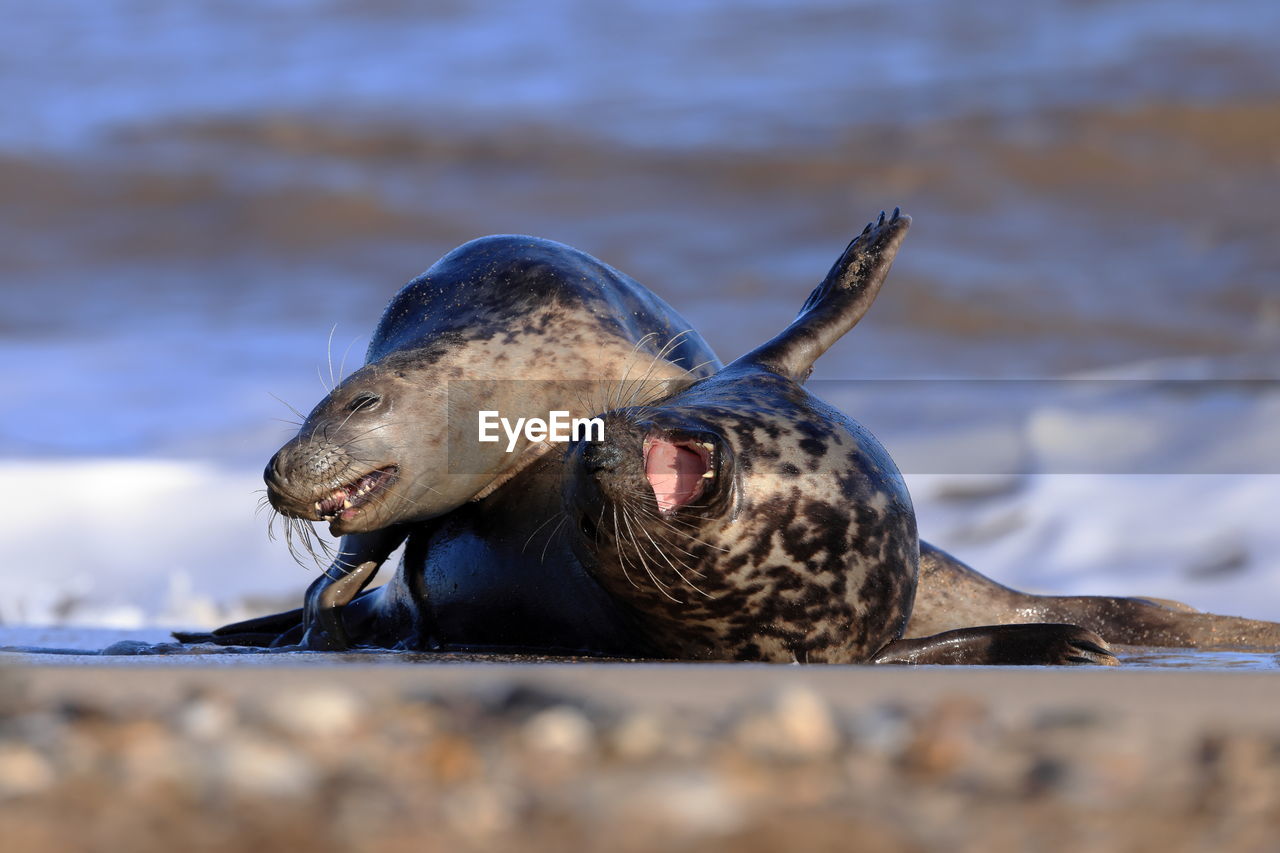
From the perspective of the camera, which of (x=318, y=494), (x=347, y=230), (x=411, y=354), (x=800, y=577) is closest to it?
(x=800, y=577)

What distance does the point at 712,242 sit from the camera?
15008 mm

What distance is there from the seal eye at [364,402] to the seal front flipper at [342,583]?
35cm

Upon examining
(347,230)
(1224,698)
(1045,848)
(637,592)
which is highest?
(347,230)

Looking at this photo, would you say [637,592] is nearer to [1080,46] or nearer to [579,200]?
[579,200]

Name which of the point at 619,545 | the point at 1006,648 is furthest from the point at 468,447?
the point at 1006,648

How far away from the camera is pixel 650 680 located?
239cm

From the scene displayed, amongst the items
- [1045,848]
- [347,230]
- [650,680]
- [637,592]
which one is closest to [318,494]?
[637,592]

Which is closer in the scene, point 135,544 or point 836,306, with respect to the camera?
point 836,306

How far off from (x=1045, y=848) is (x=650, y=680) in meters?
0.86

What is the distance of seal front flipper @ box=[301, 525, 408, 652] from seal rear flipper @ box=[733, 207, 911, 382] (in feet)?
3.39

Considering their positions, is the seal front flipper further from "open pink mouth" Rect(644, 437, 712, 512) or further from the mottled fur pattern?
"open pink mouth" Rect(644, 437, 712, 512)

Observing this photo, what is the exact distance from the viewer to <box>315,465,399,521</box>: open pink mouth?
3.87m

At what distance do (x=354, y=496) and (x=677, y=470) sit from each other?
0.96 metres

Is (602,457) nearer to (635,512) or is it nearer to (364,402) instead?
(635,512)
